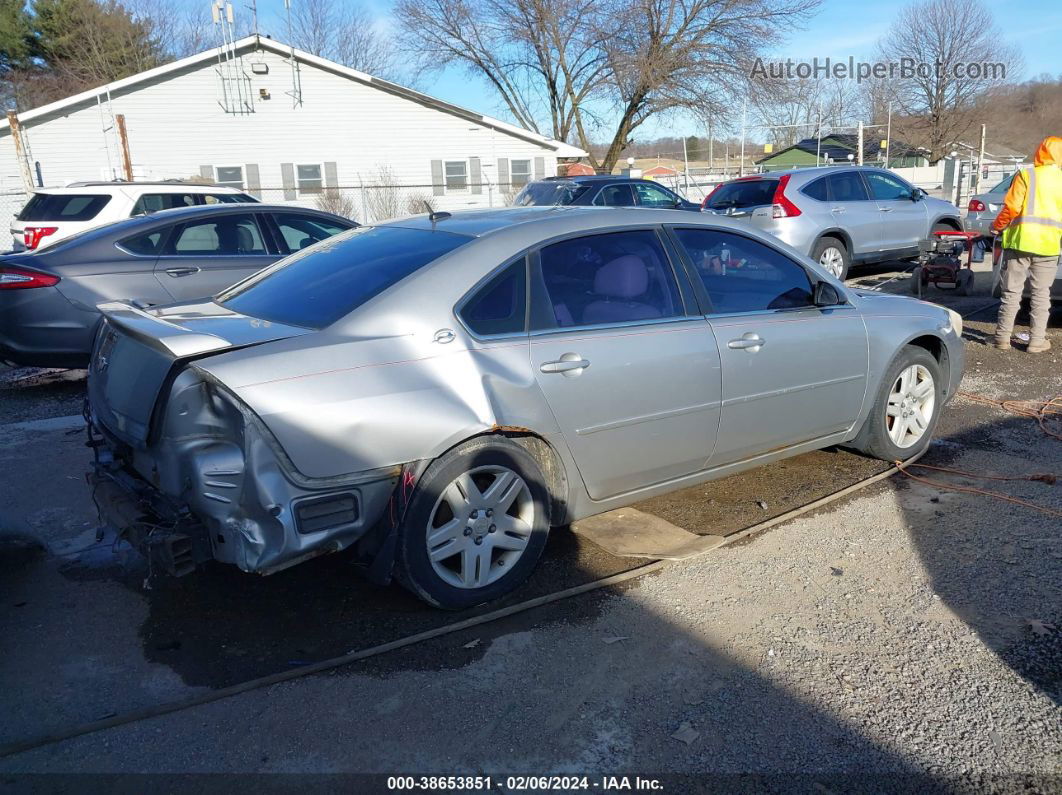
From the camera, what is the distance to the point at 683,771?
2.70 meters

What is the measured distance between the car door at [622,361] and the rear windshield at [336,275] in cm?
55

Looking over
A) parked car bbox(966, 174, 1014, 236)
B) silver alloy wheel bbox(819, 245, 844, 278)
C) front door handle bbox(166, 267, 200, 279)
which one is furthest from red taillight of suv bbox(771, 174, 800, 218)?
front door handle bbox(166, 267, 200, 279)

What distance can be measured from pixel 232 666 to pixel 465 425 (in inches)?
49.7

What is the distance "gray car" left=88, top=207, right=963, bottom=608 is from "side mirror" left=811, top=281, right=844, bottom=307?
0.03 metres

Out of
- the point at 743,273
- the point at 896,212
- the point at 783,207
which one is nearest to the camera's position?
the point at 743,273

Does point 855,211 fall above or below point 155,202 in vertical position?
below

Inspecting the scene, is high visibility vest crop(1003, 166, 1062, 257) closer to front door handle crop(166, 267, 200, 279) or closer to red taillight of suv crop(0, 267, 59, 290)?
front door handle crop(166, 267, 200, 279)

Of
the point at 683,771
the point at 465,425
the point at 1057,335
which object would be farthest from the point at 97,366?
the point at 1057,335

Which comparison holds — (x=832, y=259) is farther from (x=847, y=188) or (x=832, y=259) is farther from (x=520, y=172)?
(x=520, y=172)

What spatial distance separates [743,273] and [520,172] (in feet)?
86.6

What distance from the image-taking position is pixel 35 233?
11578 millimetres

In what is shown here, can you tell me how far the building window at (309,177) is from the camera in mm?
27484

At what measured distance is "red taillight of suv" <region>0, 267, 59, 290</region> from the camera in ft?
23.5

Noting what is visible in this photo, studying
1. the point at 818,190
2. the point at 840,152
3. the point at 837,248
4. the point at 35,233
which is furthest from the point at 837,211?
the point at 840,152
